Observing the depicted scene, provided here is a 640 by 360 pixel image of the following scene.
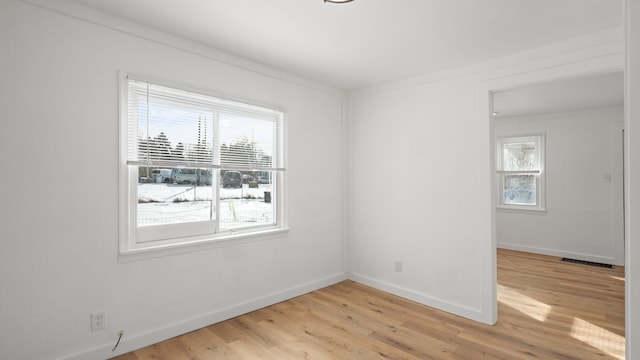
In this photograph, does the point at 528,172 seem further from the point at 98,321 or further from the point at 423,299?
the point at 98,321

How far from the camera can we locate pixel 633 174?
837 millimetres

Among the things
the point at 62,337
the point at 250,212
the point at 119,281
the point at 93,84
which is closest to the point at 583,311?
the point at 250,212

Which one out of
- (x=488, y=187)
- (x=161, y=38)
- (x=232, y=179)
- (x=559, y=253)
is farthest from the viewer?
(x=559, y=253)

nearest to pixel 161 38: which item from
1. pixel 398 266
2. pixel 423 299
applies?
pixel 398 266

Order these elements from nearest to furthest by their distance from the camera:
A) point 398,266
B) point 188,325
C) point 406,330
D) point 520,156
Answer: point 188,325 < point 406,330 < point 398,266 < point 520,156

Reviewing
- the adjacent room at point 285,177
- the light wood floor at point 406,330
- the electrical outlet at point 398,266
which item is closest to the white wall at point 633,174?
the adjacent room at point 285,177

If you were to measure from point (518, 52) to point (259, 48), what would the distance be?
244cm

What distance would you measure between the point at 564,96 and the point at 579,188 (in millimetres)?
1870

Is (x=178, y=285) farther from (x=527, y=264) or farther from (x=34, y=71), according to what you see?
(x=527, y=264)

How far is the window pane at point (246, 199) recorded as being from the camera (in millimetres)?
3285

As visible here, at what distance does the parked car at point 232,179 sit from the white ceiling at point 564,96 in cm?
321

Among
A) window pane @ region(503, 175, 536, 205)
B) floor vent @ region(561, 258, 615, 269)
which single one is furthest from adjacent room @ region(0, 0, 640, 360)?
window pane @ region(503, 175, 536, 205)

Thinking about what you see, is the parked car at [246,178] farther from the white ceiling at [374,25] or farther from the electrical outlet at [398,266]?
the electrical outlet at [398,266]

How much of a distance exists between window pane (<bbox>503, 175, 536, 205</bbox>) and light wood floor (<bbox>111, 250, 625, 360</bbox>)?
2.32 meters
